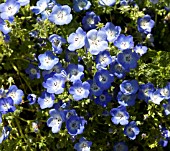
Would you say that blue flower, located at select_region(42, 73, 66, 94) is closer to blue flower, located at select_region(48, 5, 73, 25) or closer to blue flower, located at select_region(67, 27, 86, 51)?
blue flower, located at select_region(67, 27, 86, 51)

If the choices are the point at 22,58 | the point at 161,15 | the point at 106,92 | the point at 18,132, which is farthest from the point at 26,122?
the point at 161,15

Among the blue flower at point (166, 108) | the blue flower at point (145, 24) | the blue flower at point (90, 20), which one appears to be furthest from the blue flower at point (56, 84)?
the blue flower at point (145, 24)

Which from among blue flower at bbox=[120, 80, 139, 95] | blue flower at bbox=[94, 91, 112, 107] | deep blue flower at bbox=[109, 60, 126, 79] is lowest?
blue flower at bbox=[94, 91, 112, 107]

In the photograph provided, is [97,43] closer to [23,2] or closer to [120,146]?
[23,2]

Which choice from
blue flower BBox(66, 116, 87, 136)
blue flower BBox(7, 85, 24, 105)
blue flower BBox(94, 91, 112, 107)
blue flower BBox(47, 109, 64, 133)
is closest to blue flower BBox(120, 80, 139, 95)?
blue flower BBox(94, 91, 112, 107)

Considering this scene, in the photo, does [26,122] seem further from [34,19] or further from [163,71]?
[163,71]

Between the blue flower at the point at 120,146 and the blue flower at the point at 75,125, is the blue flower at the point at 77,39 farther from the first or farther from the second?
the blue flower at the point at 120,146
